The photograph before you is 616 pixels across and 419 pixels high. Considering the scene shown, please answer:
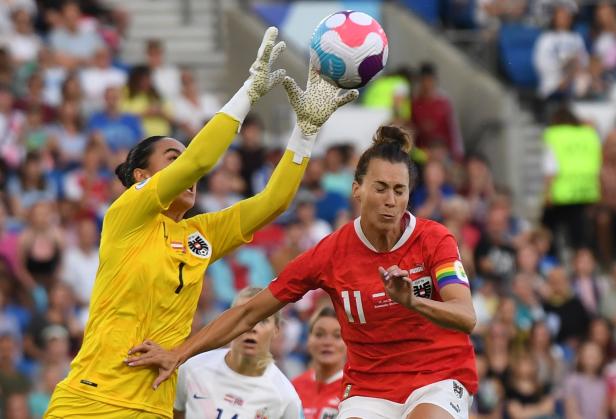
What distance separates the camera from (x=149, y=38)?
19.0 meters

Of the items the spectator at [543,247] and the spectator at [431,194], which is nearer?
the spectator at [431,194]

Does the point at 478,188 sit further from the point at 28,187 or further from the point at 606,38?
the point at 28,187

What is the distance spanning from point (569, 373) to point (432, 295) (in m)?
8.35

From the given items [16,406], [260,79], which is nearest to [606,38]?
[16,406]

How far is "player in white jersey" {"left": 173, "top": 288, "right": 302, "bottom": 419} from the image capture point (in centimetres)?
869

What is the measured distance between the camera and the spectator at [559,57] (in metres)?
18.9

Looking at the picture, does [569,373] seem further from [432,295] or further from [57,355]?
[432,295]

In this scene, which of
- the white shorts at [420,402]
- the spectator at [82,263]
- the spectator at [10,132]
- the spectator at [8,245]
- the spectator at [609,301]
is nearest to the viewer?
the white shorts at [420,402]

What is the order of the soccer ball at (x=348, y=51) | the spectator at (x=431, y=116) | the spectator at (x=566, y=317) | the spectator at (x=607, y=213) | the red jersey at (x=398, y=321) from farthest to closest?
1. the spectator at (x=431, y=116)
2. the spectator at (x=607, y=213)
3. the spectator at (x=566, y=317)
4. the soccer ball at (x=348, y=51)
5. the red jersey at (x=398, y=321)

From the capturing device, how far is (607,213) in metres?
17.4

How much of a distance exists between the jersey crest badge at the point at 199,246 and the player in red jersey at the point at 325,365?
1.66 metres

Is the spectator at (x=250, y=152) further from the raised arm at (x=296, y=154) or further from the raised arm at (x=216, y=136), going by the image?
the raised arm at (x=216, y=136)

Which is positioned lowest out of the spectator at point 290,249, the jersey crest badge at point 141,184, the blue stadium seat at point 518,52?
the jersey crest badge at point 141,184

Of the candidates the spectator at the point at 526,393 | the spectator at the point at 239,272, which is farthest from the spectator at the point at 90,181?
the spectator at the point at 526,393
